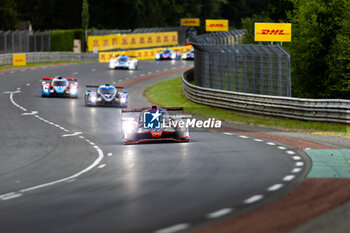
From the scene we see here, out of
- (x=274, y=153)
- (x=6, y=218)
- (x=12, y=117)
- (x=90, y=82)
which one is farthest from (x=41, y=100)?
(x=6, y=218)

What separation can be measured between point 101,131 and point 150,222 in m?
18.0

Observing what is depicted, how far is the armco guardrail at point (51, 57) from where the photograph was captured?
220 feet

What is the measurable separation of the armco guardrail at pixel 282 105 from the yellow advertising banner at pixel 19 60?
3291 centimetres

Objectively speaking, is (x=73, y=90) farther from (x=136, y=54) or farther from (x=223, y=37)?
(x=136, y=54)

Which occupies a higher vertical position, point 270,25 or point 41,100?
point 270,25

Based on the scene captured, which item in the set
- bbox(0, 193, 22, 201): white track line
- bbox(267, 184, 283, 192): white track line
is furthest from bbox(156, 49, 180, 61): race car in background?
bbox(267, 184, 283, 192): white track line

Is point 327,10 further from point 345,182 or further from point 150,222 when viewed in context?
point 150,222

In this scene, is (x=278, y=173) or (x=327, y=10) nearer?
(x=278, y=173)

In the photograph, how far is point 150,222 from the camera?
443 inches

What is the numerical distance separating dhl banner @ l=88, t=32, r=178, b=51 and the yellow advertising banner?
57.0 feet

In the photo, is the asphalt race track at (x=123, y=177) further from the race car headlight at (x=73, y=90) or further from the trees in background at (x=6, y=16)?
the trees in background at (x=6, y=16)

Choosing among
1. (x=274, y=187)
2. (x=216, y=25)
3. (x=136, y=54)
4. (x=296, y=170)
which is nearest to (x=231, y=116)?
(x=296, y=170)

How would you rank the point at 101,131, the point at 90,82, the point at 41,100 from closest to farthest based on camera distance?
the point at 101,131, the point at 41,100, the point at 90,82

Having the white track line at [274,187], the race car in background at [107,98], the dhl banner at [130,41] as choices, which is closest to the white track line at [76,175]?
the white track line at [274,187]
